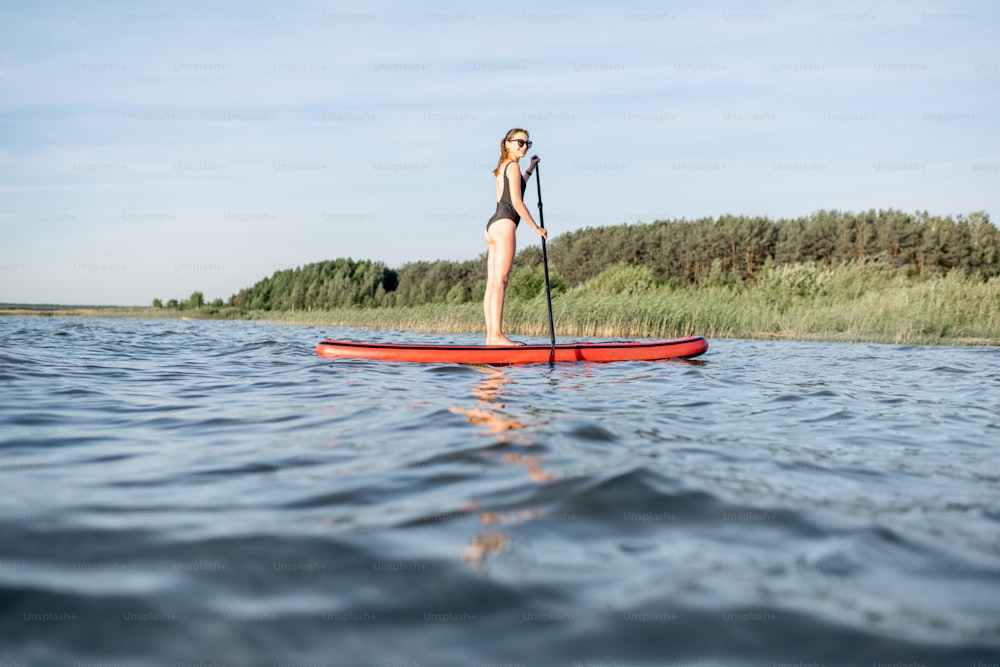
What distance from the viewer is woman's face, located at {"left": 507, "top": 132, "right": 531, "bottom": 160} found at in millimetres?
7789

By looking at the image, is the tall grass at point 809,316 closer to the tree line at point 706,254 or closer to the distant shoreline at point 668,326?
the distant shoreline at point 668,326

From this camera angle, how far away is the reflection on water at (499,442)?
203 centimetres

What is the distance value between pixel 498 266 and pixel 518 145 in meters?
1.30

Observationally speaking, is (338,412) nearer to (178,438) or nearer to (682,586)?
(178,438)

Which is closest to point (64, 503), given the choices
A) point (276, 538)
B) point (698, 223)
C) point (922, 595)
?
point (276, 538)

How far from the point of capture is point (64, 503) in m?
2.48

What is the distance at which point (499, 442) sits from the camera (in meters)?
3.46

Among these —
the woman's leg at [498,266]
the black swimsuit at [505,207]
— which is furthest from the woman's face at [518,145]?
the woman's leg at [498,266]

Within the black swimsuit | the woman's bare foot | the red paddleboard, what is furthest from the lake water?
the black swimsuit

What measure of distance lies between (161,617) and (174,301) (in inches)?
3067

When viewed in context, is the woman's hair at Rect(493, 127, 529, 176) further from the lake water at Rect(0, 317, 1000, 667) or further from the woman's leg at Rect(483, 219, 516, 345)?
the lake water at Rect(0, 317, 1000, 667)

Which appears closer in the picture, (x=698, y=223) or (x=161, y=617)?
(x=161, y=617)

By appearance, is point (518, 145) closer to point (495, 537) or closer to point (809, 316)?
point (495, 537)

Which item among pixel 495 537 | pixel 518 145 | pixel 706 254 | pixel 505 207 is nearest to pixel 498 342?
pixel 505 207
